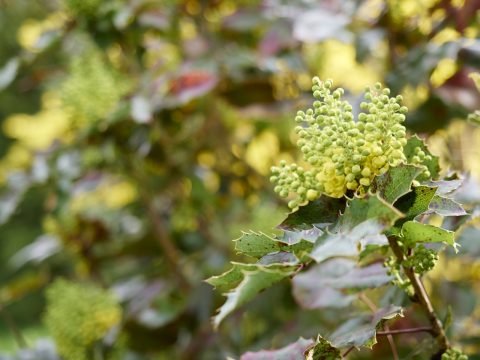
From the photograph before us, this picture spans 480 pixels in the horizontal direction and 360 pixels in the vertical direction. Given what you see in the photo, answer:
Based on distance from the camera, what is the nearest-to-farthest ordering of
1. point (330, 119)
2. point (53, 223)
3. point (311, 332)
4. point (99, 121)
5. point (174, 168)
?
point (330, 119) → point (311, 332) → point (99, 121) → point (174, 168) → point (53, 223)

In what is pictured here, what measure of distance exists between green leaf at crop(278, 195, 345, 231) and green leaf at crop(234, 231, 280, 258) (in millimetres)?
25

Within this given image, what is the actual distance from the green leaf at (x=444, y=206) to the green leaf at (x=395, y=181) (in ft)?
0.16

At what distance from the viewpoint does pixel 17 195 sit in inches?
51.6

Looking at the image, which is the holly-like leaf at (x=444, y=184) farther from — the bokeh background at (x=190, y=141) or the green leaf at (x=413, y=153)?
the bokeh background at (x=190, y=141)

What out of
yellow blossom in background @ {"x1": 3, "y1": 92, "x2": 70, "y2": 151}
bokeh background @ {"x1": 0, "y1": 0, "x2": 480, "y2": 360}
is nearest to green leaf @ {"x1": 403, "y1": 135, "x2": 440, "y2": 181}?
bokeh background @ {"x1": 0, "y1": 0, "x2": 480, "y2": 360}

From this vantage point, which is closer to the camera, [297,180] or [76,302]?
[297,180]

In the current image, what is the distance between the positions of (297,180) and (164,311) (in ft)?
2.72

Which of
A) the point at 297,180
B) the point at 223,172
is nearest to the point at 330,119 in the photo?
the point at 297,180

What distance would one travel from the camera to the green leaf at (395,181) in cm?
55

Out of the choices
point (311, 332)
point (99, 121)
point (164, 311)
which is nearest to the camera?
point (311, 332)

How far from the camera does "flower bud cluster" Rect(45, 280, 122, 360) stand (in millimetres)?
1294

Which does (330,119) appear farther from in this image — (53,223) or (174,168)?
(53,223)

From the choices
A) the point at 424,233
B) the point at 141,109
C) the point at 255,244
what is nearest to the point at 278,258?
the point at 255,244

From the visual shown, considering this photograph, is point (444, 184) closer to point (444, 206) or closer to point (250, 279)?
point (444, 206)
